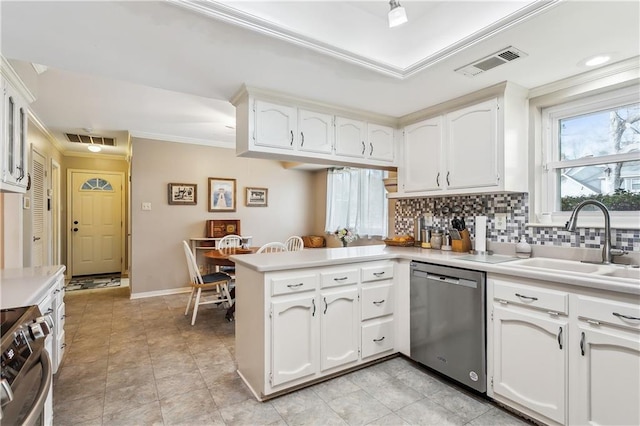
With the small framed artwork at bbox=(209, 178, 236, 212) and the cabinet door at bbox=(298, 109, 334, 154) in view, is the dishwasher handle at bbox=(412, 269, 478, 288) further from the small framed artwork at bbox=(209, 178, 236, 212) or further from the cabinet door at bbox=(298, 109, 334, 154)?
the small framed artwork at bbox=(209, 178, 236, 212)

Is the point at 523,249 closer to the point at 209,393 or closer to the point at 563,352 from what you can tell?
the point at 563,352

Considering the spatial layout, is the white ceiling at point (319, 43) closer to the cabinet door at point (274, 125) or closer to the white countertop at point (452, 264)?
the cabinet door at point (274, 125)

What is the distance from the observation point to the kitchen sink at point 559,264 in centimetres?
194

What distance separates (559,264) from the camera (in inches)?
84.5

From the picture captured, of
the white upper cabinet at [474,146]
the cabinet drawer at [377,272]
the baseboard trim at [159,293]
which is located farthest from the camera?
the baseboard trim at [159,293]

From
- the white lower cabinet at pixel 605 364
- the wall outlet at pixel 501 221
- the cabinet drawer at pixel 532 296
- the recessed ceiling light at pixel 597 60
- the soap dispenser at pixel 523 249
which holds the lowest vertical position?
the white lower cabinet at pixel 605 364

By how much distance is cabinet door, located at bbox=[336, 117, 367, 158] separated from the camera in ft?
9.12

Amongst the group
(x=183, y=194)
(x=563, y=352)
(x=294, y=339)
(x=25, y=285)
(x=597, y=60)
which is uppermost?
(x=597, y=60)

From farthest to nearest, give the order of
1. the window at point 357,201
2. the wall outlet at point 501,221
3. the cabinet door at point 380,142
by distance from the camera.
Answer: the window at point 357,201 → the cabinet door at point 380,142 → the wall outlet at point 501,221

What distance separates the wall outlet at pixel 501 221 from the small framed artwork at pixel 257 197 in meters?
4.00

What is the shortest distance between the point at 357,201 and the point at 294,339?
139 inches

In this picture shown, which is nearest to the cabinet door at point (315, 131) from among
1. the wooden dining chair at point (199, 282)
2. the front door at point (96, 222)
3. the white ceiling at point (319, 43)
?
the white ceiling at point (319, 43)

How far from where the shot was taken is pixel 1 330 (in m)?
1.06

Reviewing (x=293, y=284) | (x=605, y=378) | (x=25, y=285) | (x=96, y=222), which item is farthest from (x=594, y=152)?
(x=96, y=222)
